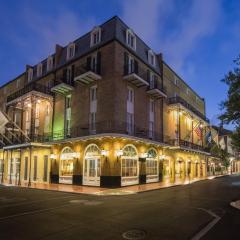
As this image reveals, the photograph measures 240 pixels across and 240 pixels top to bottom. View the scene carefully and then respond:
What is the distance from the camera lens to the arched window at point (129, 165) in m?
21.8

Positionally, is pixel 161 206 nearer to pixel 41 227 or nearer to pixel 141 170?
pixel 41 227

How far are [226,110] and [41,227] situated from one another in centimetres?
1046

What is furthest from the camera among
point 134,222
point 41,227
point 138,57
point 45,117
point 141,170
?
point 45,117

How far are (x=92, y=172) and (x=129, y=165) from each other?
328cm

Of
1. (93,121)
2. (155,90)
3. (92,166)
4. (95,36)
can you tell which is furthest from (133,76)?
(92,166)

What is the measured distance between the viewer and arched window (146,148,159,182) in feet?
83.1

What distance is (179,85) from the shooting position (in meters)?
36.8

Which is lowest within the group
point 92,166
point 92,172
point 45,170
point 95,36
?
point 45,170

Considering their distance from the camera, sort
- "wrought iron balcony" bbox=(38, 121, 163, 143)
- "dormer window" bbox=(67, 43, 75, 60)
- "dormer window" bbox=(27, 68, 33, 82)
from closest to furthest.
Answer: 1. "wrought iron balcony" bbox=(38, 121, 163, 143)
2. "dormer window" bbox=(67, 43, 75, 60)
3. "dormer window" bbox=(27, 68, 33, 82)

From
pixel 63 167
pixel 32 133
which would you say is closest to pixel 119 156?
pixel 63 167

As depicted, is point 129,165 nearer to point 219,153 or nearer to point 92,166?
point 92,166

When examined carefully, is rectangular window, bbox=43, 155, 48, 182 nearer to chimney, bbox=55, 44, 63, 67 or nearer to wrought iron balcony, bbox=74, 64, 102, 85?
wrought iron balcony, bbox=74, 64, 102, 85

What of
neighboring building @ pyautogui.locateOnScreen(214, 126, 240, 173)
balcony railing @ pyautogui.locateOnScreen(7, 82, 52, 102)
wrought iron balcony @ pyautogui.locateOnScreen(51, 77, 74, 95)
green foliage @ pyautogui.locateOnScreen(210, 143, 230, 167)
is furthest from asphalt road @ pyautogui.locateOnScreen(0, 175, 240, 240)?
green foliage @ pyautogui.locateOnScreen(210, 143, 230, 167)

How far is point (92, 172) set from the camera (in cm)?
2228
